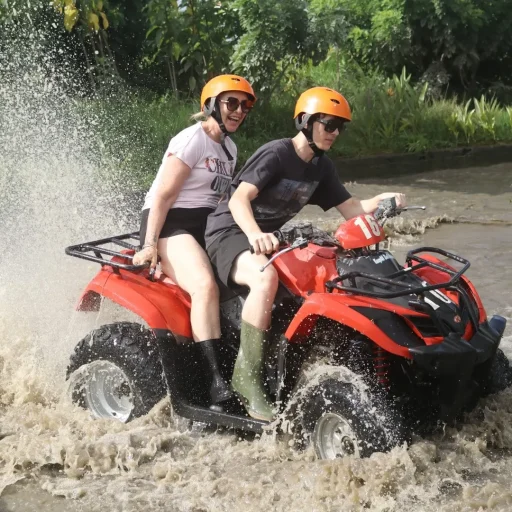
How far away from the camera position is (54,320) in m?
6.12

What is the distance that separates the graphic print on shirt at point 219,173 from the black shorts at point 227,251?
0.51m

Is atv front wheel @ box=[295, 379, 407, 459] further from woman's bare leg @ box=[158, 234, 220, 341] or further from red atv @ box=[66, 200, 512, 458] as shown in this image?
woman's bare leg @ box=[158, 234, 220, 341]

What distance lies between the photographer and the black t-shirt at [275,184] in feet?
14.2

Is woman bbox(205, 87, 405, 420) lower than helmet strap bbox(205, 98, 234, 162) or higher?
lower

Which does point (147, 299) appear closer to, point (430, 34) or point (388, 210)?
point (388, 210)

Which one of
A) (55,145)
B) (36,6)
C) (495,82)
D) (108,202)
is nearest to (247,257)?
(108,202)

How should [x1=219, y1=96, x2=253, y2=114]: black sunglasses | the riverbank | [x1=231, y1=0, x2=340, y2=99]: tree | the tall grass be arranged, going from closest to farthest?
[x1=219, y1=96, x2=253, y2=114]: black sunglasses, the tall grass, [x1=231, y1=0, x2=340, y2=99]: tree, the riverbank

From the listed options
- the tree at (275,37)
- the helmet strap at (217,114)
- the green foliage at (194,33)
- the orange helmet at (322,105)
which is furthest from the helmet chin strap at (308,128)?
the green foliage at (194,33)

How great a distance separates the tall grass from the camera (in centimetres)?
1189

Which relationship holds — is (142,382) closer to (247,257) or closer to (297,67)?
(247,257)

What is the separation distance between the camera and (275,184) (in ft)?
14.5

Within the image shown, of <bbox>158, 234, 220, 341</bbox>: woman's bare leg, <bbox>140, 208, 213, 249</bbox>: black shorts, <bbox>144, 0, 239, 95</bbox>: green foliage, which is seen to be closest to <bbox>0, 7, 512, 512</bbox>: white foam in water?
<bbox>158, 234, 220, 341</bbox>: woman's bare leg

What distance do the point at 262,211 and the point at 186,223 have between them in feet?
1.74

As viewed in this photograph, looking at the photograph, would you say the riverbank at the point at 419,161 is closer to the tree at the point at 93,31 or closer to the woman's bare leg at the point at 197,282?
the tree at the point at 93,31
